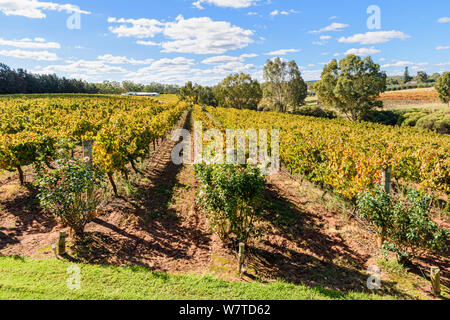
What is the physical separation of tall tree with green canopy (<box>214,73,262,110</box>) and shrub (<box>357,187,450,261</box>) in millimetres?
60855

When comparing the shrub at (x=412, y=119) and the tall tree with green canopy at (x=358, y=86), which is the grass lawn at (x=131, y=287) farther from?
the tall tree with green canopy at (x=358, y=86)

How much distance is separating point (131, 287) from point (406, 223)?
226 inches

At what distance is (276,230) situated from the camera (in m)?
6.78

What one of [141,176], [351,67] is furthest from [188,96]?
[141,176]

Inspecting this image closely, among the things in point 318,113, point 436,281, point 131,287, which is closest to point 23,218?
point 131,287

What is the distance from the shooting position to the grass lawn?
416 centimetres

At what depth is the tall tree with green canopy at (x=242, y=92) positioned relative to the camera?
2498 inches

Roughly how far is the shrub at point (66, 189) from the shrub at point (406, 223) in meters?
6.85

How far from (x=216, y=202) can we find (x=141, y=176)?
22.1ft

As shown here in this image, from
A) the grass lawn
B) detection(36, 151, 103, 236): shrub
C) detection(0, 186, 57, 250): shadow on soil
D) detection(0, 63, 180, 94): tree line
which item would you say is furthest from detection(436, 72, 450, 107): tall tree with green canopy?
detection(0, 63, 180, 94): tree line

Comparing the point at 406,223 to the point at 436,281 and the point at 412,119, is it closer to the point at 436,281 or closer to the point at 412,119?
the point at 436,281

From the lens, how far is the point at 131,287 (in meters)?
4.44
